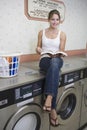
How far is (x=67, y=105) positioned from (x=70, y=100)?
0.22 feet

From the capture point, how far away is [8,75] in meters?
1.51

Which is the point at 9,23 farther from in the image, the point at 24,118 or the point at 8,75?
the point at 24,118

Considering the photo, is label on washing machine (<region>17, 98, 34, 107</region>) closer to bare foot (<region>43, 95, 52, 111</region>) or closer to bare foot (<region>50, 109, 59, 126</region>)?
bare foot (<region>43, 95, 52, 111</region>)

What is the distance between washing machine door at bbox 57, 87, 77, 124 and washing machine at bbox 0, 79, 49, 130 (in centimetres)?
27

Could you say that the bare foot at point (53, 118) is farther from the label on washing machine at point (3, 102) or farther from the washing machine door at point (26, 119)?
the label on washing machine at point (3, 102)

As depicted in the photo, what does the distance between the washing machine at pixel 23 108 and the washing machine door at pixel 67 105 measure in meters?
0.27

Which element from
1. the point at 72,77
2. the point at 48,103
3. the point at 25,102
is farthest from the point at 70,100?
the point at 25,102

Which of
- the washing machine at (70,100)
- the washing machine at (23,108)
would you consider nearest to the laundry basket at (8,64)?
the washing machine at (23,108)

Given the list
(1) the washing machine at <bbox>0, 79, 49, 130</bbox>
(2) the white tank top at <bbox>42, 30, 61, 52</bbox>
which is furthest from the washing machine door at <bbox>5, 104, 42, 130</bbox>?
(2) the white tank top at <bbox>42, 30, 61, 52</bbox>

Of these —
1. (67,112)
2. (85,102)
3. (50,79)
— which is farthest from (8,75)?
(85,102)

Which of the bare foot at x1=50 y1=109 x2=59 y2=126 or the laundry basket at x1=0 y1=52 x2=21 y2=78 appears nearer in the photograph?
the laundry basket at x1=0 y1=52 x2=21 y2=78

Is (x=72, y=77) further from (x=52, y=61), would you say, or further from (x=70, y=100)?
(x=52, y=61)

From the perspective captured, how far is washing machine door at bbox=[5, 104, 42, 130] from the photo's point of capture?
135 cm

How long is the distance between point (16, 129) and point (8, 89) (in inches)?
17.3
